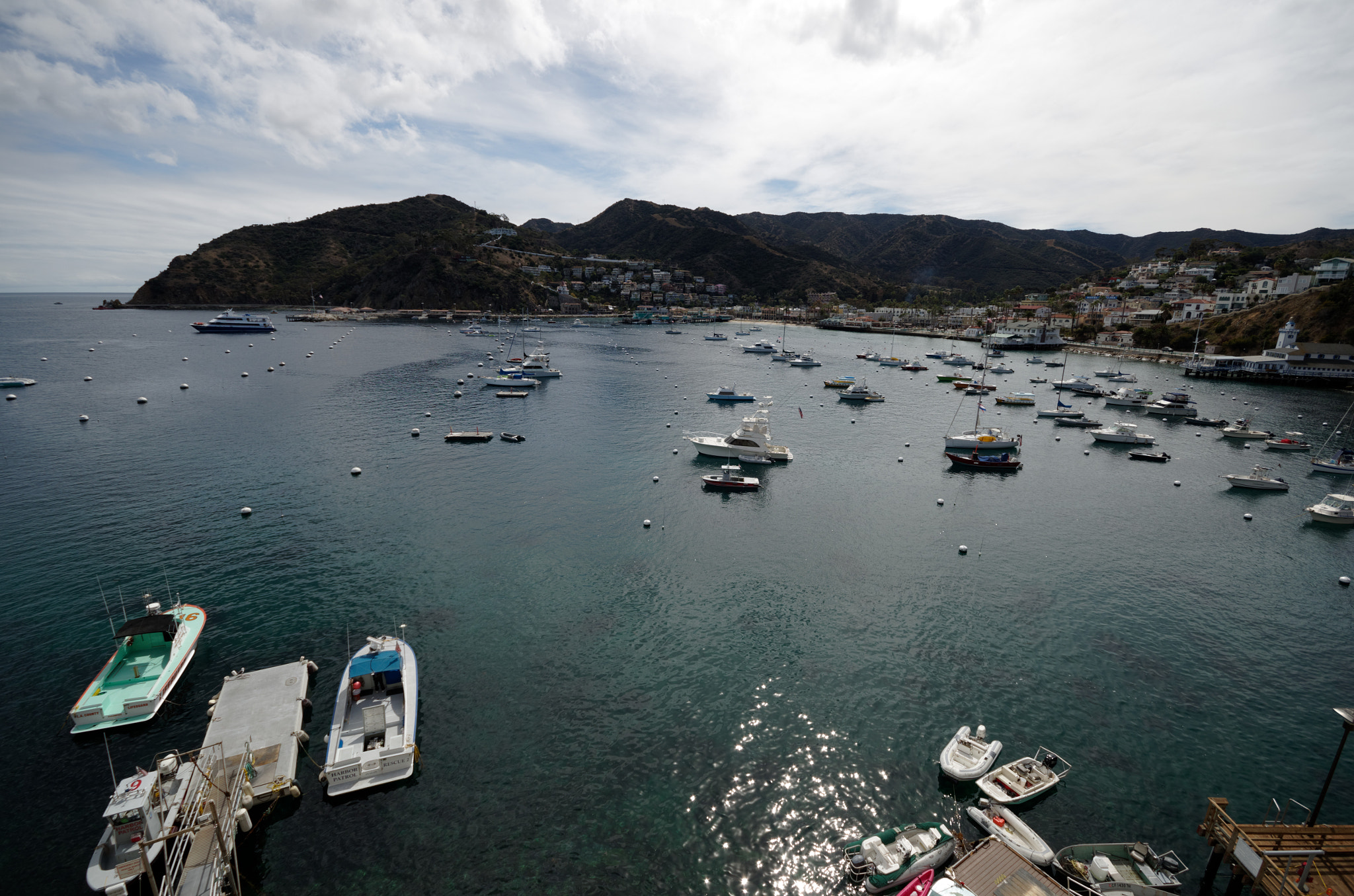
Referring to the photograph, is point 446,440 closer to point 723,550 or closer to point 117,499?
point 117,499

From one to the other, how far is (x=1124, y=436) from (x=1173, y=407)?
86.9ft

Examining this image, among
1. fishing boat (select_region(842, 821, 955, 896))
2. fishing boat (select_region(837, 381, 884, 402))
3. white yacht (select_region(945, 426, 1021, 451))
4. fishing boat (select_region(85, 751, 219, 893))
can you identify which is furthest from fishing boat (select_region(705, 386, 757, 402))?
fishing boat (select_region(85, 751, 219, 893))

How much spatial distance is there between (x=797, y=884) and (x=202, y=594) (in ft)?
108

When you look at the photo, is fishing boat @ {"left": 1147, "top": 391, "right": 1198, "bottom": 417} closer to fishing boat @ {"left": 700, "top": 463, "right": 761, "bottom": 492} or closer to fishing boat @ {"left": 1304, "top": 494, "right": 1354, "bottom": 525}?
fishing boat @ {"left": 1304, "top": 494, "right": 1354, "bottom": 525}

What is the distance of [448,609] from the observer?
30359 millimetres

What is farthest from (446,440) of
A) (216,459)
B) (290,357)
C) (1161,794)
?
(290,357)

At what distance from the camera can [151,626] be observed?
24766 millimetres

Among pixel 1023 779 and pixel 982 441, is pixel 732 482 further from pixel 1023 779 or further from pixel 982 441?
pixel 1023 779

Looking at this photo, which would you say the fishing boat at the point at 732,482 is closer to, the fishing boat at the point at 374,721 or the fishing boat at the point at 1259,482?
the fishing boat at the point at 374,721

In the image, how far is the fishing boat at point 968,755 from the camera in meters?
20.2

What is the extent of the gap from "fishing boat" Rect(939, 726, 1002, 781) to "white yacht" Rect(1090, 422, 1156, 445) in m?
65.7

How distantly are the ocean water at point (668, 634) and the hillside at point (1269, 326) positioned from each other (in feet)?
285

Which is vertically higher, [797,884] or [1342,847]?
[1342,847]

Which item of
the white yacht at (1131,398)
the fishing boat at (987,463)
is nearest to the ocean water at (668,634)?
the fishing boat at (987,463)
